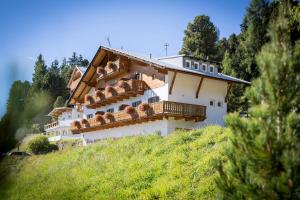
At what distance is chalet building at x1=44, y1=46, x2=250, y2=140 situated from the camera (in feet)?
105

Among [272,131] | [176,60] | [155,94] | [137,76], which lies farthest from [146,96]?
[272,131]

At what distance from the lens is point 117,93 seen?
37.9m

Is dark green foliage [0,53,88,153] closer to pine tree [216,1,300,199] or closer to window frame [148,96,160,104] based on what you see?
pine tree [216,1,300,199]

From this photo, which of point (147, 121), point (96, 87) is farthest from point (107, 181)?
point (96, 87)

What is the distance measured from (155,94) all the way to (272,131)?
2944 cm

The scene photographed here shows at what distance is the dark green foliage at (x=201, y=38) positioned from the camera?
227ft

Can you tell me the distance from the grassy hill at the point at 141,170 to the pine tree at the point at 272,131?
21.9 ft

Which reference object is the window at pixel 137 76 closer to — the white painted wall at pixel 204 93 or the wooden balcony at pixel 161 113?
the wooden balcony at pixel 161 113

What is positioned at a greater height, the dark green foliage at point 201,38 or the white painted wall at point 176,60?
the dark green foliage at point 201,38

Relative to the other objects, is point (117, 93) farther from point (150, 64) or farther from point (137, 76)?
point (150, 64)

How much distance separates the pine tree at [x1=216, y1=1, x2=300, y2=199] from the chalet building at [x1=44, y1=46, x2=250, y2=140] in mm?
24516

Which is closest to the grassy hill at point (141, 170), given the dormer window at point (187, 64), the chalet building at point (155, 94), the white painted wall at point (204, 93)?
the chalet building at point (155, 94)

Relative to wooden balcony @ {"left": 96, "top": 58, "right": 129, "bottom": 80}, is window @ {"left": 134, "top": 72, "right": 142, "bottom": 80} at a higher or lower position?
lower

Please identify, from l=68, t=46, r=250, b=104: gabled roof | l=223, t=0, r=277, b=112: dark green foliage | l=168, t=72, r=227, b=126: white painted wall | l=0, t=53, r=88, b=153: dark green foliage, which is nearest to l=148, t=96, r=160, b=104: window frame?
l=168, t=72, r=227, b=126: white painted wall
